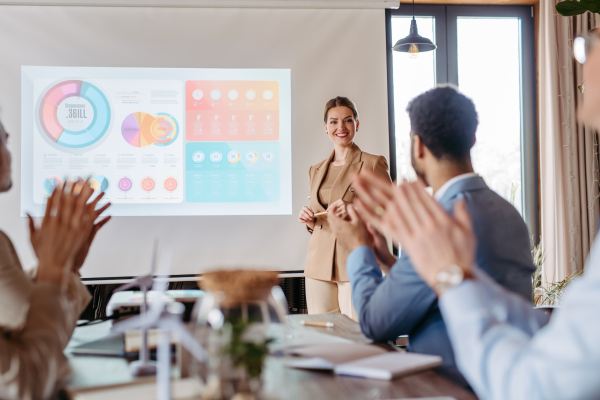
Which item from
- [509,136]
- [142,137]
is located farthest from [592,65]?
[509,136]

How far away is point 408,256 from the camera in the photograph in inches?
47.3

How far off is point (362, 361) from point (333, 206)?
1.90 m

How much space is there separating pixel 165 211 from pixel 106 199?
448 millimetres

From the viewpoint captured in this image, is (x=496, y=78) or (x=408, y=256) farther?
(x=496, y=78)

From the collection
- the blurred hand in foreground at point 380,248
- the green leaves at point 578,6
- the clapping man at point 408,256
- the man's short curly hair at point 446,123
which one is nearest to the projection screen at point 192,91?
the green leaves at point 578,6

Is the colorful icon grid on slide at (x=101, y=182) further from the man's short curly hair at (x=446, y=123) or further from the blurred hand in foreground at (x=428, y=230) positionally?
the blurred hand in foreground at (x=428, y=230)

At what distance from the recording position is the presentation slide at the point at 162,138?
3.73 metres

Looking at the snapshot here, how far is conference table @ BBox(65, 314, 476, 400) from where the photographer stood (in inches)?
32.5

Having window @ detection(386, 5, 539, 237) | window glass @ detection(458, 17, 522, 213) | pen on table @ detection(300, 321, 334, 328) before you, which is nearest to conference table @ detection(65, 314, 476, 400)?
pen on table @ detection(300, 321, 334, 328)

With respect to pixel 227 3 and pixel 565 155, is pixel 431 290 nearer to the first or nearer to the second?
pixel 227 3

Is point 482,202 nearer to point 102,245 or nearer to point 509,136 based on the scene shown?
point 102,245

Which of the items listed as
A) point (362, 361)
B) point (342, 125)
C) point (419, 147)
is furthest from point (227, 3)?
point (362, 361)

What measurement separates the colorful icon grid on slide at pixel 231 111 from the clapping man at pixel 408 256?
2.51 meters

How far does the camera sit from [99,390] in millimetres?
992
